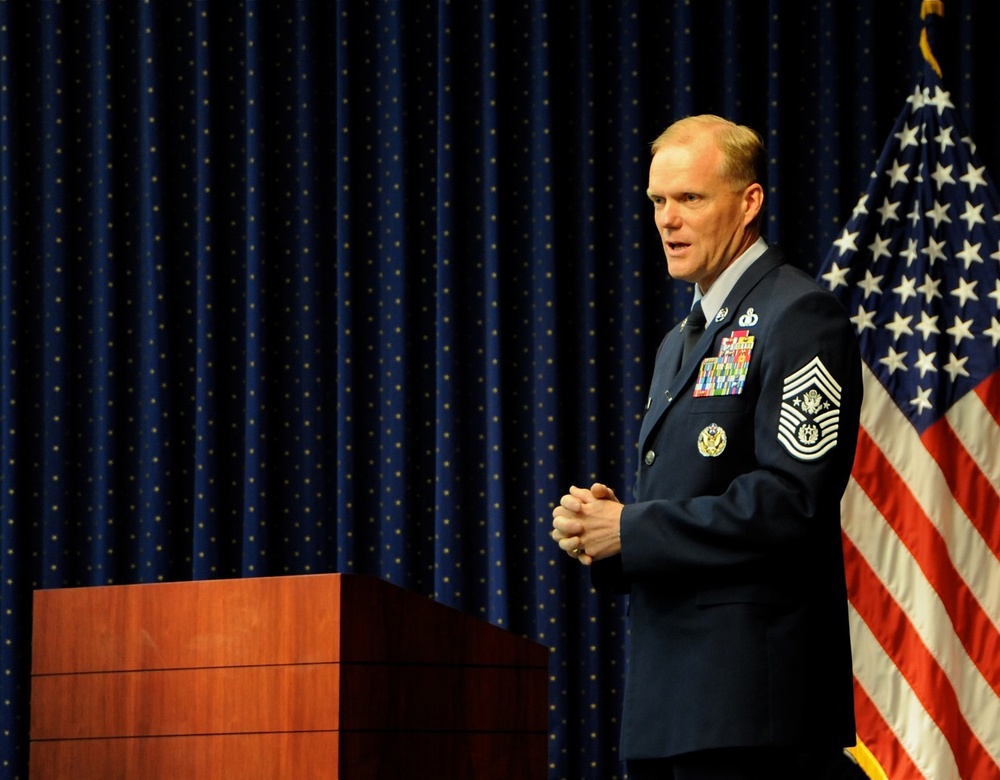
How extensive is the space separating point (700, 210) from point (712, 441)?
36cm

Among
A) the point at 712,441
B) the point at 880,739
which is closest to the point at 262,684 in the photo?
the point at 712,441

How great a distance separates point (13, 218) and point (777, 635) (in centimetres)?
319

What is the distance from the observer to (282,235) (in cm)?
434

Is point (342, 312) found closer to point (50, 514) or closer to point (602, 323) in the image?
point (602, 323)

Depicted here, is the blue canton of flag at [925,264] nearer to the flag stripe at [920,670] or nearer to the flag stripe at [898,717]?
the flag stripe at [920,670]

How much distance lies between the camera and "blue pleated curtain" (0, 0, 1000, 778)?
13.5 ft

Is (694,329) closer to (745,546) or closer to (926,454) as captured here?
(745,546)

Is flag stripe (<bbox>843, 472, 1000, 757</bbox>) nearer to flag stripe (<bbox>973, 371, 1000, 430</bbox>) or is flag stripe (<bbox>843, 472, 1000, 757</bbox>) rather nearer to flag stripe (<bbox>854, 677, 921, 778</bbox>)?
flag stripe (<bbox>854, 677, 921, 778</bbox>)

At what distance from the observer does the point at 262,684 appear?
219cm

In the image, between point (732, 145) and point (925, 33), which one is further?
point (925, 33)

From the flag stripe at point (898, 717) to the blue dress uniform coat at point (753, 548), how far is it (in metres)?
1.70

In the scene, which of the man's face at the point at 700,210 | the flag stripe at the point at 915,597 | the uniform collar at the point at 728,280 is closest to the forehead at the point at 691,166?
the man's face at the point at 700,210

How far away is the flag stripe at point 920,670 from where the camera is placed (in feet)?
11.6

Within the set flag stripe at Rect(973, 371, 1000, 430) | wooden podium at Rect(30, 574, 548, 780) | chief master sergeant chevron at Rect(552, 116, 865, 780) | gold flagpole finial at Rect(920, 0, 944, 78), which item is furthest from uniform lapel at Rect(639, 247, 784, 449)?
gold flagpole finial at Rect(920, 0, 944, 78)
